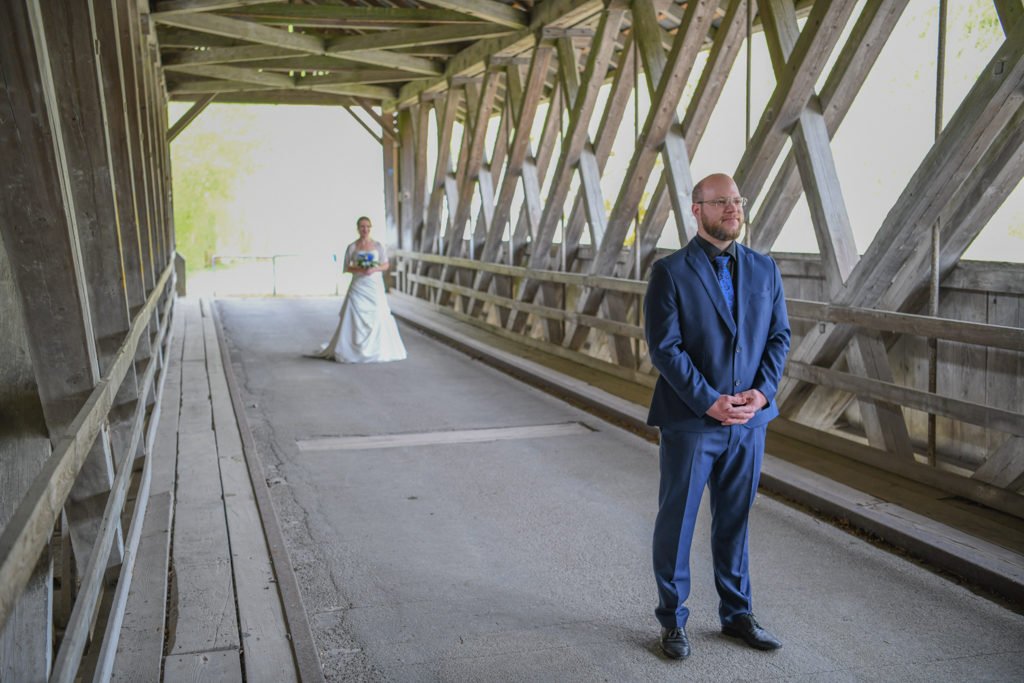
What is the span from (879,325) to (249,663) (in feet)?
13.6

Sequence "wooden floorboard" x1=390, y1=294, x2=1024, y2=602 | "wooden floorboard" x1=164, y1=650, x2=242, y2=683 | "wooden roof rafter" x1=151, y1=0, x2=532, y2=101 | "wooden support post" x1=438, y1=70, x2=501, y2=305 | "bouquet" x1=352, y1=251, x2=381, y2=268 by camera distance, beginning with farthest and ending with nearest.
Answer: "wooden support post" x1=438, y1=70, x2=501, y2=305, "bouquet" x1=352, y1=251, x2=381, y2=268, "wooden roof rafter" x1=151, y1=0, x2=532, y2=101, "wooden floorboard" x1=390, y1=294, x2=1024, y2=602, "wooden floorboard" x1=164, y1=650, x2=242, y2=683

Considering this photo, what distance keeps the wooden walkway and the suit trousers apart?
1.31m

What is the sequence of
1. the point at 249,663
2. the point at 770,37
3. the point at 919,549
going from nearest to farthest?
the point at 249,663 → the point at 919,549 → the point at 770,37

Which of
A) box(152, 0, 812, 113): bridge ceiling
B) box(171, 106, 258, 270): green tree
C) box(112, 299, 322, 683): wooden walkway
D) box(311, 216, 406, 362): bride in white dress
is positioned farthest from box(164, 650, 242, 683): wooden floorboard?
box(171, 106, 258, 270): green tree

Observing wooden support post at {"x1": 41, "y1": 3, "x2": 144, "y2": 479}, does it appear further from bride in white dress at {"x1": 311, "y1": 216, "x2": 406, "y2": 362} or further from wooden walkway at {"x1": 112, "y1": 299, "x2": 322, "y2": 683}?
bride in white dress at {"x1": 311, "y1": 216, "x2": 406, "y2": 362}

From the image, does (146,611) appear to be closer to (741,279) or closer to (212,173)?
(741,279)

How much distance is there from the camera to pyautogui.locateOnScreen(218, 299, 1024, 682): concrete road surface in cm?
359

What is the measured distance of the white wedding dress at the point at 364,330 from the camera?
1163 cm

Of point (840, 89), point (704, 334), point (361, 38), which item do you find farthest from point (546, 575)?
point (361, 38)

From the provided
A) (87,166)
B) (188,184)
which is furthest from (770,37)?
(188,184)

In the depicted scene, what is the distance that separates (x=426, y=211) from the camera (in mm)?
17797

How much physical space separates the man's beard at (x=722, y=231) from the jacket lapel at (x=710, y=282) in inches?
3.3

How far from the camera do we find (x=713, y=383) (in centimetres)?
355

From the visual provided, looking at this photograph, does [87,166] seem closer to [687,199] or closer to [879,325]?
[879,325]
